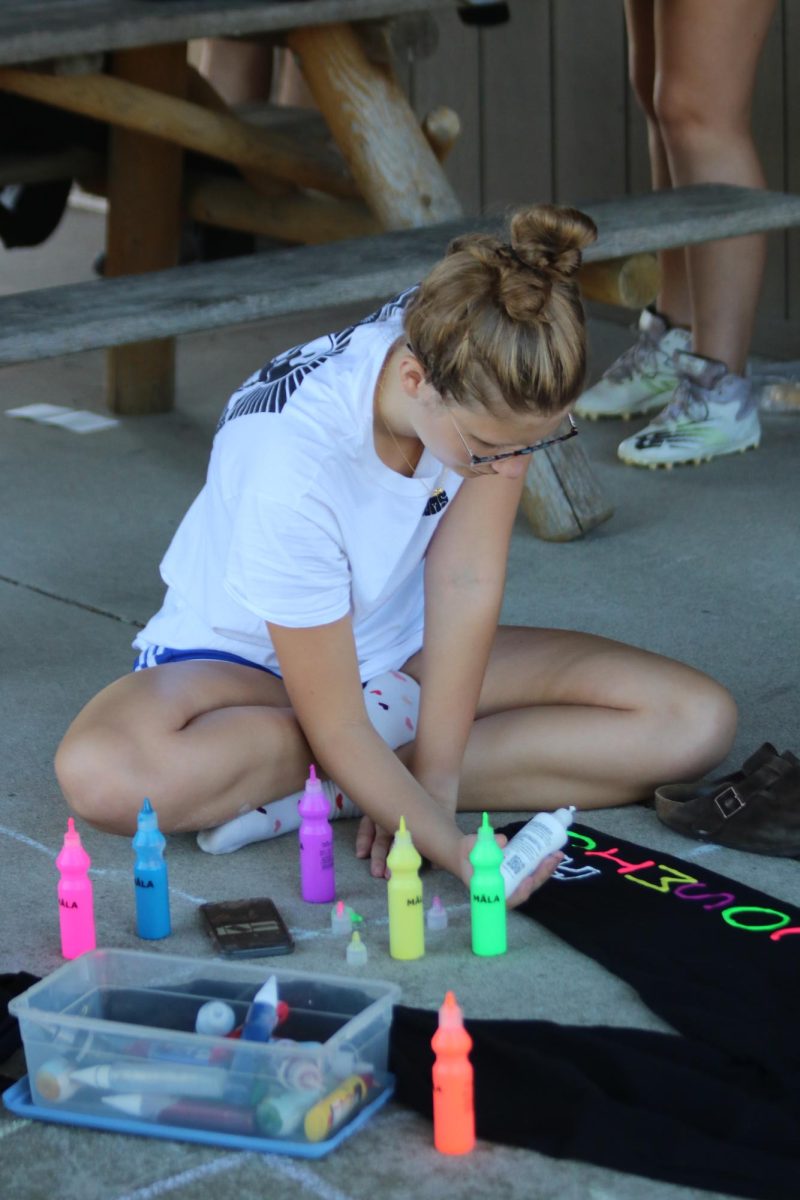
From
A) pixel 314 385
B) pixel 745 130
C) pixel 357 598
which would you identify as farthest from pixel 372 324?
pixel 745 130

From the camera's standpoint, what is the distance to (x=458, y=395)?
230 cm

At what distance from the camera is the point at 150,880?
8.18 feet

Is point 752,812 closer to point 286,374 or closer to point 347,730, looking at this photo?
point 347,730

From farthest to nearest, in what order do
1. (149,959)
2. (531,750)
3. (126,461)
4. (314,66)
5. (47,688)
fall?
(126,461) → (314,66) → (47,688) → (531,750) → (149,959)

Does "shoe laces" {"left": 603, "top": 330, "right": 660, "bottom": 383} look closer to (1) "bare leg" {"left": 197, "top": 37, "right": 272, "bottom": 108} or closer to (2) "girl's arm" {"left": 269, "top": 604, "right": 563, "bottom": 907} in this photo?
(1) "bare leg" {"left": 197, "top": 37, "right": 272, "bottom": 108}

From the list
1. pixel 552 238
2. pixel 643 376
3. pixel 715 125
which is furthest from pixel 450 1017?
pixel 643 376

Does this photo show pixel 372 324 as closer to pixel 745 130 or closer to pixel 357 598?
pixel 357 598

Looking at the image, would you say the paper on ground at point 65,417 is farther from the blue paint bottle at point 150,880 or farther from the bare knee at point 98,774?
the blue paint bottle at point 150,880

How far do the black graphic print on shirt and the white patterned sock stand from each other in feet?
1.53

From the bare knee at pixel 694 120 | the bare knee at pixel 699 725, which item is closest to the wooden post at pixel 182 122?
the bare knee at pixel 694 120

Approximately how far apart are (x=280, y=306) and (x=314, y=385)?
103cm

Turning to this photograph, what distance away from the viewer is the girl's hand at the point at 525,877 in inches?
96.7

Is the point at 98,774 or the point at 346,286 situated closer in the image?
the point at 98,774

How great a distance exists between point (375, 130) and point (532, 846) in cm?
227
